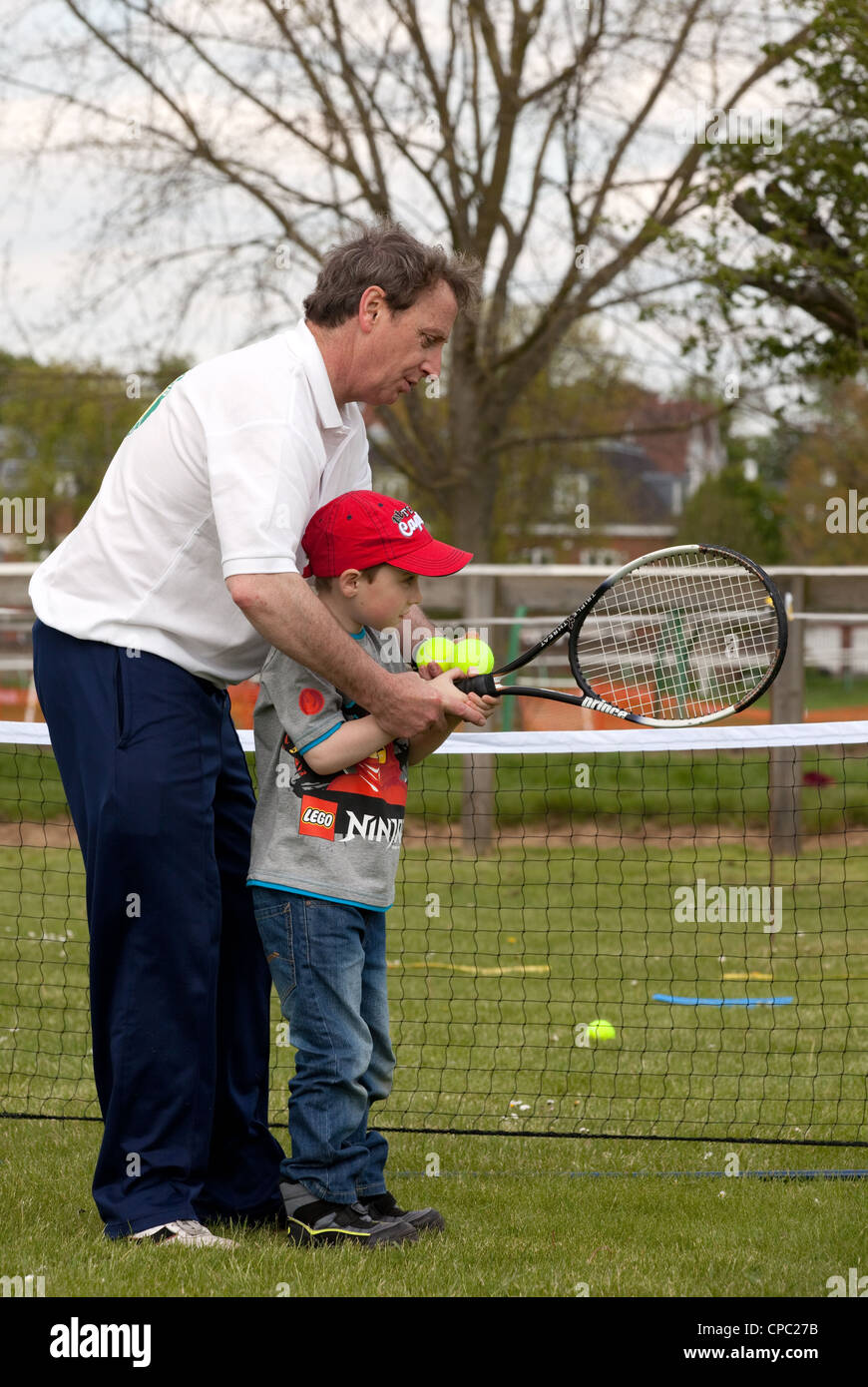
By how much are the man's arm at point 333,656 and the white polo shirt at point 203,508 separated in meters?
0.05

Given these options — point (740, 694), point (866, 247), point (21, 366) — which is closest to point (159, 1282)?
point (740, 694)

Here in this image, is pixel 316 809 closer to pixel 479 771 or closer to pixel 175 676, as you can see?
pixel 175 676

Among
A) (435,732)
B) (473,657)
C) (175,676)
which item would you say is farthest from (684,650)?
(175,676)

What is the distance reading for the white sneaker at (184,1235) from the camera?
330 centimetres

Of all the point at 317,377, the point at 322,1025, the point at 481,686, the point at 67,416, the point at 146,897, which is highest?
the point at 67,416

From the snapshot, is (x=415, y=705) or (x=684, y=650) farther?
(x=684, y=650)

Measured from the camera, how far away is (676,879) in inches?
353

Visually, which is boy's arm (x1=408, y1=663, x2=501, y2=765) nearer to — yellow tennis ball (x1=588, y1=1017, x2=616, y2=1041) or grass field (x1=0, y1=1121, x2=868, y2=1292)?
grass field (x1=0, y1=1121, x2=868, y2=1292)

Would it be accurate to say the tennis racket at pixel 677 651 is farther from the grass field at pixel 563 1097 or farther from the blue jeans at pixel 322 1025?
the grass field at pixel 563 1097

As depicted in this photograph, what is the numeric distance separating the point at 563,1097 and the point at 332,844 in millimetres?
2104

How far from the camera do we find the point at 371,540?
325 centimetres

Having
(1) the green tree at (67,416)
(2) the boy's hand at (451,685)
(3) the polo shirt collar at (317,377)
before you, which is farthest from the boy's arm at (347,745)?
(1) the green tree at (67,416)

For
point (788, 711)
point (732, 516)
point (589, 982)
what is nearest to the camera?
point (589, 982)
